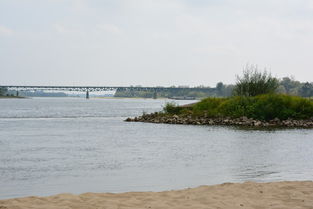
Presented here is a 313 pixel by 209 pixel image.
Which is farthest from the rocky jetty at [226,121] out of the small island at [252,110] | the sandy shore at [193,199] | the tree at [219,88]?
the tree at [219,88]

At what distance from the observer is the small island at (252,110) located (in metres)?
38.7

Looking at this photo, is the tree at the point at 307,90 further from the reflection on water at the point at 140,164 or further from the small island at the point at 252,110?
the reflection on water at the point at 140,164

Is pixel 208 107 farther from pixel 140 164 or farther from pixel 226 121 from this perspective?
pixel 140 164

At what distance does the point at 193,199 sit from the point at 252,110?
105 ft

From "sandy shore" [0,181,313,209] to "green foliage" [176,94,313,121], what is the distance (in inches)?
1171

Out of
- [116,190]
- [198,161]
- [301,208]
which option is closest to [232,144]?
[198,161]

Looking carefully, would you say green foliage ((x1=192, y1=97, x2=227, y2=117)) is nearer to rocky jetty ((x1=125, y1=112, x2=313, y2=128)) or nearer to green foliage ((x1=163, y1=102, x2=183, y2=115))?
rocky jetty ((x1=125, y1=112, x2=313, y2=128))

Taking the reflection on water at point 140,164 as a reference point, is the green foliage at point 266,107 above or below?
above

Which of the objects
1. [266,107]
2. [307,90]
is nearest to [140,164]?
[266,107]

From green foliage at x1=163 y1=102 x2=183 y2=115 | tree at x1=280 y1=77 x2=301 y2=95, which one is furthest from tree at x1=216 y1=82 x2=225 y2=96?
green foliage at x1=163 y1=102 x2=183 y2=115

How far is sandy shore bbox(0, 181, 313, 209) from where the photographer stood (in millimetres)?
8516

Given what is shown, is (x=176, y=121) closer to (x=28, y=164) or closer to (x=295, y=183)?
(x=28, y=164)

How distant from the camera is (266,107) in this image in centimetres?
3928

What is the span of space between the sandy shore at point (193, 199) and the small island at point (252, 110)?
27.4 m
